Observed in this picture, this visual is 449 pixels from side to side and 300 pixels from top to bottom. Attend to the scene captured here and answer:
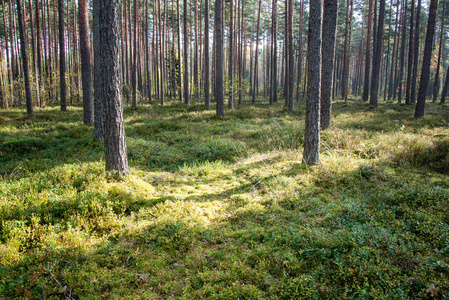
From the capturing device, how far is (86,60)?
1196 centimetres

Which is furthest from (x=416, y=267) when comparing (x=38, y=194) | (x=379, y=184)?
(x=38, y=194)

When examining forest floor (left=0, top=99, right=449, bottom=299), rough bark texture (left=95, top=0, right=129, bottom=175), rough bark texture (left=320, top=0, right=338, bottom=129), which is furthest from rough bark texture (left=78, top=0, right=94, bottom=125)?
rough bark texture (left=320, top=0, right=338, bottom=129)

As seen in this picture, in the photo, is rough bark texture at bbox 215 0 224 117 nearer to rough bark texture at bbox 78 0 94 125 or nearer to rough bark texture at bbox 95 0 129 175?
rough bark texture at bbox 78 0 94 125

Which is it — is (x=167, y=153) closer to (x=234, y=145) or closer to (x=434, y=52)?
(x=234, y=145)

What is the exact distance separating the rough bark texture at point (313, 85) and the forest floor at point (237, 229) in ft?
1.95

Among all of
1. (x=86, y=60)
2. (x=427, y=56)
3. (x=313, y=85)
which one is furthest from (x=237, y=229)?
(x=427, y=56)

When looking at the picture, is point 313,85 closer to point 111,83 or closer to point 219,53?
point 111,83

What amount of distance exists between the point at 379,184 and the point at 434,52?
4504cm

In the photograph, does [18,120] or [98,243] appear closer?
[98,243]

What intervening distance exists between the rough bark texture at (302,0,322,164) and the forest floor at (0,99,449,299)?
0.59 metres

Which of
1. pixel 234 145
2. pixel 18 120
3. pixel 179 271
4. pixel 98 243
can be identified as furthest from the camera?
pixel 18 120

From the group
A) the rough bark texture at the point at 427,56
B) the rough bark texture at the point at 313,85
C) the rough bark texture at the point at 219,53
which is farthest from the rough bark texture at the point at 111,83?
the rough bark texture at the point at 427,56

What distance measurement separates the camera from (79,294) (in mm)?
2879

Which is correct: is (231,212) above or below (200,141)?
below
